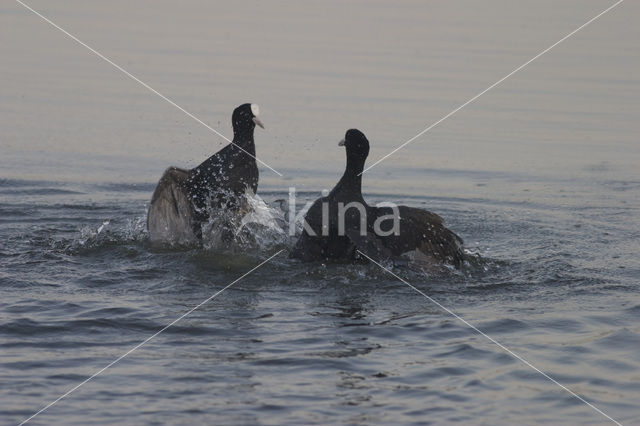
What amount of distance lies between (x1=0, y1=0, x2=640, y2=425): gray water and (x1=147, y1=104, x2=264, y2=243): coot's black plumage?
27 centimetres

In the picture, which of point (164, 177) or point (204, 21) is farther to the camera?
point (204, 21)

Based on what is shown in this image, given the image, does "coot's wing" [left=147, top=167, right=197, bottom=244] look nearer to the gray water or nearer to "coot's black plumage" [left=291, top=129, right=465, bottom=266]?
the gray water

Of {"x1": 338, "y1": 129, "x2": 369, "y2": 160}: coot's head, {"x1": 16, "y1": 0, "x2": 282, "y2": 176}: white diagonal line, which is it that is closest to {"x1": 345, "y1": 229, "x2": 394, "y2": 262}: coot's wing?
{"x1": 338, "y1": 129, "x2": 369, "y2": 160}: coot's head

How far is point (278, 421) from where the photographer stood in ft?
15.1

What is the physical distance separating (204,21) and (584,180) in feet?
30.7

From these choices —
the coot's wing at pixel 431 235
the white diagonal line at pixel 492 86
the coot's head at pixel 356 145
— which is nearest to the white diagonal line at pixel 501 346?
the coot's wing at pixel 431 235

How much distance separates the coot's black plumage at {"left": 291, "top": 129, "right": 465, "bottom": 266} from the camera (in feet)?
23.5

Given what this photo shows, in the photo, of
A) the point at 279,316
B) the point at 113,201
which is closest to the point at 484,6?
the point at 113,201

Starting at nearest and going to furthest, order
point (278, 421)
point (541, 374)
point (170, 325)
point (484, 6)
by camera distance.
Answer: point (278, 421), point (541, 374), point (170, 325), point (484, 6)

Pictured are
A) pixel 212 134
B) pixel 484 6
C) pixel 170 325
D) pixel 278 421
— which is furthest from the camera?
pixel 484 6

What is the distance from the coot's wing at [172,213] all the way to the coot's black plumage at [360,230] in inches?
36.1

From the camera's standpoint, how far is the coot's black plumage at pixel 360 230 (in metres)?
7.18

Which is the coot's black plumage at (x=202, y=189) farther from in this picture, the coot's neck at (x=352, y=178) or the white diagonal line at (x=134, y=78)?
the coot's neck at (x=352, y=178)

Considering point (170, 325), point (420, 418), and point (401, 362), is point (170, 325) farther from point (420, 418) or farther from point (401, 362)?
point (420, 418)
